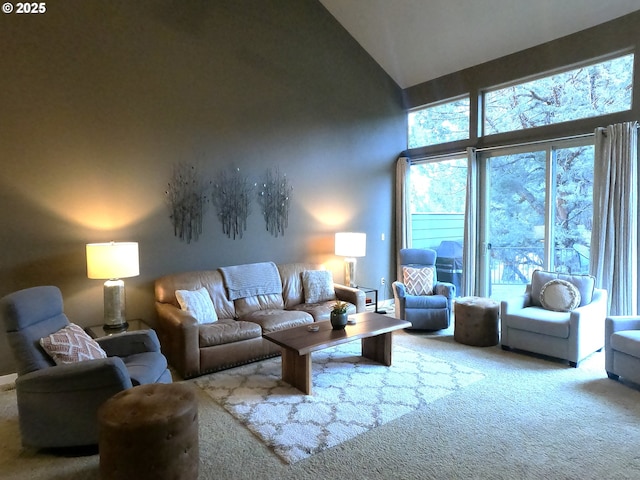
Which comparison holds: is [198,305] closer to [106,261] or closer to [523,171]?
[106,261]

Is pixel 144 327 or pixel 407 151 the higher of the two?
pixel 407 151

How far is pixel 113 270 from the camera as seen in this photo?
3523mm

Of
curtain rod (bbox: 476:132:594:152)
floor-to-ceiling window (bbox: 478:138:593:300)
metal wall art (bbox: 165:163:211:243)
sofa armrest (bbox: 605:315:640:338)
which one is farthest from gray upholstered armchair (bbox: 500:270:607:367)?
metal wall art (bbox: 165:163:211:243)

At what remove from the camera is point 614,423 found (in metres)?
2.79

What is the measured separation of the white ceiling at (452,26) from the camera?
4551 mm

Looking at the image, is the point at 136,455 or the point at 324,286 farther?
the point at 324,286

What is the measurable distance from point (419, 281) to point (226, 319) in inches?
100

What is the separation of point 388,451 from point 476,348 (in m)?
2.35

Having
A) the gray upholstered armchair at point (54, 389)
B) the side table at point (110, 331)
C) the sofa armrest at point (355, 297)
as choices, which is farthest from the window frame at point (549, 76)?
the gray upholstered armchair at point (54, 389)

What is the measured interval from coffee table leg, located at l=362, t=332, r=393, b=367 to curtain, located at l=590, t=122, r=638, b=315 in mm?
2583

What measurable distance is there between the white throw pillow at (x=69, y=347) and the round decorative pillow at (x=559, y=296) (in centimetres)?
423

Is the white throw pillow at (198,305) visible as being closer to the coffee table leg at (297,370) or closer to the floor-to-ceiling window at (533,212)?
the coffee table leg at (297,370)

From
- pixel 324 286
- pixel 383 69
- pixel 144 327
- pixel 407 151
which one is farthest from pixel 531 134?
pixel 144 327

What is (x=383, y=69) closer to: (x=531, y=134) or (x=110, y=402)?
(x=531, y=134)
